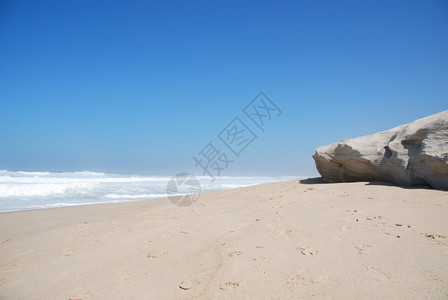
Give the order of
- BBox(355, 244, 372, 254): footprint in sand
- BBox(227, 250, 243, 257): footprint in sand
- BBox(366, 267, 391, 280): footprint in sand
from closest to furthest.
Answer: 1. BBox(366, 267, 391, 280): footprint in sand
2. BBox(355, 244, 372, 254): footprint in sand
3. BBox(227, 250, 243, 257): footprint in sand

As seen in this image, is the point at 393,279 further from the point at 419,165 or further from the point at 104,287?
the point at 419,165

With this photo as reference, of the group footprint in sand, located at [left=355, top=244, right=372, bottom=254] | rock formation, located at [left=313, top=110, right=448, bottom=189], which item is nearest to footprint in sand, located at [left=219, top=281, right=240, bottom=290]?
footprint in sand, located at [left=355, top=244, right=372, bottom=254]

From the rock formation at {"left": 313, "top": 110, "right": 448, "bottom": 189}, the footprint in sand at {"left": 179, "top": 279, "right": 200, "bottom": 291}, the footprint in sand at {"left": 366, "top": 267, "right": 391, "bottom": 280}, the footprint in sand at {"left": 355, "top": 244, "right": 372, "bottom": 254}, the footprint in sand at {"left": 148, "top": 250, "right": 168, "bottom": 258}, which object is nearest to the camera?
the footprint in sand at {"left": 366, "top": 267, "right": 391, "bottom": 280}

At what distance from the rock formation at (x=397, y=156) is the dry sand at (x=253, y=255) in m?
1.00

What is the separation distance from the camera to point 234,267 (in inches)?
98.0

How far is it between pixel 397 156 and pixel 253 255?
5.01 metres

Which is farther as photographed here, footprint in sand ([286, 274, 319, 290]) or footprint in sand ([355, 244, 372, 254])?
footprint in sand ([355, 244, 372, 254])

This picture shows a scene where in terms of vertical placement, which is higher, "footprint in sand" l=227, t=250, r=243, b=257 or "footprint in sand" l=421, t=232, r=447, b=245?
"footprint in sand" l=421, t=232, r=447, b=245

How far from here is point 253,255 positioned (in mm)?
2713

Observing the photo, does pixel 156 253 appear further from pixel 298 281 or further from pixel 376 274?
pixel 376 274

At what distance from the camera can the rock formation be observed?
17.2 ft

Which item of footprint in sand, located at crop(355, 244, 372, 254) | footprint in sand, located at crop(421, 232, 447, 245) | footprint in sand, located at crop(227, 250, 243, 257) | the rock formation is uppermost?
the rock formation

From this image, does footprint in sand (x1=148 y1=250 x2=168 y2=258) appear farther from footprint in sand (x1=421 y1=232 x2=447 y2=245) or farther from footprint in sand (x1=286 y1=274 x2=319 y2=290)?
footprint in sand (x1=421 y1=232 x2=447 y2=245)

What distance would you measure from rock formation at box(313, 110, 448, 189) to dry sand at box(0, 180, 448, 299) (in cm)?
100
